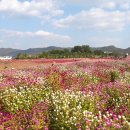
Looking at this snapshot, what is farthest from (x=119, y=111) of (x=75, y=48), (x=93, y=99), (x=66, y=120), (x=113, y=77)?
(x=75, y=48)

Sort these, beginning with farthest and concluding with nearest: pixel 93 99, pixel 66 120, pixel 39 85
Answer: pixel 39 85, pixel 93 99, pixel 66 120

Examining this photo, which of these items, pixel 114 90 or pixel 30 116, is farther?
pixel 114 90

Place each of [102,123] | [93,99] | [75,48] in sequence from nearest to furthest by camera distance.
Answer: [102,123] → [93,99] → [75,48]

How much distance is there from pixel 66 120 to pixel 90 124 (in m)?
1.64

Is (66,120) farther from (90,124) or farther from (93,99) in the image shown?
(93,99)

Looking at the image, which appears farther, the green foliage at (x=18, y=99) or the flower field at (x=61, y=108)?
the green foliage at (x=18, y=99)

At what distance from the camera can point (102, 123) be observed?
8.96m

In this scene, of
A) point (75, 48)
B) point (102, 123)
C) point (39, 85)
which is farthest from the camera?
point (75, 48)

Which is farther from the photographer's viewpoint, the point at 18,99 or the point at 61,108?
the point at 18,99

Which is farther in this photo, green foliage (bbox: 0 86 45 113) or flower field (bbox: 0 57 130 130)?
green foliage (bbox: 0 86 45 113)

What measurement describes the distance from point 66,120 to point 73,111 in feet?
1.07

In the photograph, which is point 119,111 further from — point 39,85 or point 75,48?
point 75,48

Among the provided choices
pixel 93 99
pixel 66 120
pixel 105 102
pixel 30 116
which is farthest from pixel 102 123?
pixel 105 102

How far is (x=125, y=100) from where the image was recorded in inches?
521
